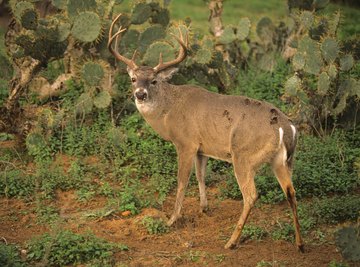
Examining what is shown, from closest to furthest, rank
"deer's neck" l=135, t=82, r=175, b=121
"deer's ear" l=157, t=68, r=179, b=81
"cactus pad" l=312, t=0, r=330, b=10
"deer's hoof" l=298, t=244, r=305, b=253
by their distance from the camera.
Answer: "deer's hoof" l=298, t=244, r=305, b=253, "deer's neck" l=135, t=82, r=175, b=121, "deer's ear" l=157, t=68, r=179, b=81, "cactus pad" l=312, t=0, r=330, b=10

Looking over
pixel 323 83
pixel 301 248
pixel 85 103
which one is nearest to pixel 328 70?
pixel 323 83

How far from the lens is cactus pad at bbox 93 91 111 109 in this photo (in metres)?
9.53

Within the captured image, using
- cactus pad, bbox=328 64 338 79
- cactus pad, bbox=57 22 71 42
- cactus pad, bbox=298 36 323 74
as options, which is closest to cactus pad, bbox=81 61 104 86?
cactus pad, bbox=57 22 71 42

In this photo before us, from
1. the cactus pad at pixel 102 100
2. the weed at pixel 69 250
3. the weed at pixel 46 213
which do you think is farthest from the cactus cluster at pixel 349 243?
the cactus pad at pixel 102 100

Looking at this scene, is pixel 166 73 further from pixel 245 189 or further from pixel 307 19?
pixel 307 19

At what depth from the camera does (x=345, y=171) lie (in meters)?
8.73

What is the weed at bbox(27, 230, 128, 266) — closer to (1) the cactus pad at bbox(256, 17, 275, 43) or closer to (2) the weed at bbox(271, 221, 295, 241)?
(2) the weed at bbox(271, 221, 295, 241)

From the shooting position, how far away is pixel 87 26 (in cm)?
933

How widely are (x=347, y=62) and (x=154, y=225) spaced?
3502 mm

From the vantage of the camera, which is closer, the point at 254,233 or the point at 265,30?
the point at 254,233

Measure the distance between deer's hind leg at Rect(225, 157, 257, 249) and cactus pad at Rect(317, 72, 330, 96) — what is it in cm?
232

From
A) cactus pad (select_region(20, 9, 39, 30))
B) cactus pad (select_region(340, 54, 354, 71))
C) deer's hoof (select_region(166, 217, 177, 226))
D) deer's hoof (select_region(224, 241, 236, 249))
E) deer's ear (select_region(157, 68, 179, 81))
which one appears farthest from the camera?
cactus pad (select_region(340, 54, 354, 71))

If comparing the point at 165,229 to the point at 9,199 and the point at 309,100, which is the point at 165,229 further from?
the point at 309,100

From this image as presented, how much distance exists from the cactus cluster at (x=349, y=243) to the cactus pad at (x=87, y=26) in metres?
4.58
